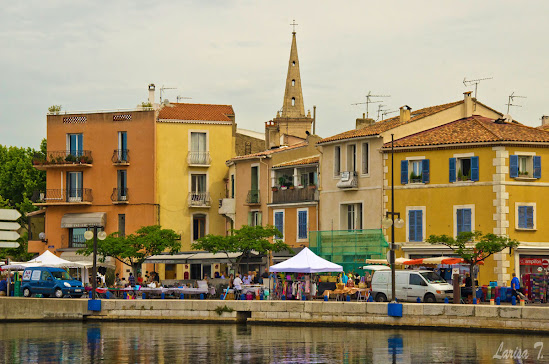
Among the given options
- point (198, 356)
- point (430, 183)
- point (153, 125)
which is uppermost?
point (153, 125)

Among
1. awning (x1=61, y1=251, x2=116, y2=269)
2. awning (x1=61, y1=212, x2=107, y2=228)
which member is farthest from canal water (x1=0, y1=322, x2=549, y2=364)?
awning (x1=61, y1=212, x2=107, y2=228)

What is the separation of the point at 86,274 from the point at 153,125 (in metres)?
13.1

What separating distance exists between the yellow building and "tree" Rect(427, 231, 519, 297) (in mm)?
1426

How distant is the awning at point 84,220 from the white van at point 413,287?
28785 millimetres

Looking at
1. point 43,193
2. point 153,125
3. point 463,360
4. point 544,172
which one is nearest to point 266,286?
point 544,172

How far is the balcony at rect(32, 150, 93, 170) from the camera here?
72.3 metres

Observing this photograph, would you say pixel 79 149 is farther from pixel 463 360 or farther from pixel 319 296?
pixel 463 360

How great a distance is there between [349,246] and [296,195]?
24.7 feet

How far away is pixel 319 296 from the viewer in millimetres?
49812

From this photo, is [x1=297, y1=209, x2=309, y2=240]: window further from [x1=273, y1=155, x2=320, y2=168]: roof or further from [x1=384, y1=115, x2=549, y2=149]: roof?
[x1=384, y1=115, x2=549, y2=149]: roof

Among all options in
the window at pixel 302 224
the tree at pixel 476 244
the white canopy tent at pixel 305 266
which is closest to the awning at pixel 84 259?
the window at pixel 302 224

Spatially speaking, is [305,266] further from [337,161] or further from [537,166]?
[337,161]

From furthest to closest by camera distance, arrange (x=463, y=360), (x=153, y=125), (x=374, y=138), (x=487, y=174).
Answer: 1. (x=153, y=125)
2. (x=374, y=138)
3. (x=487, y=174)
4. (x=463, y=360)
